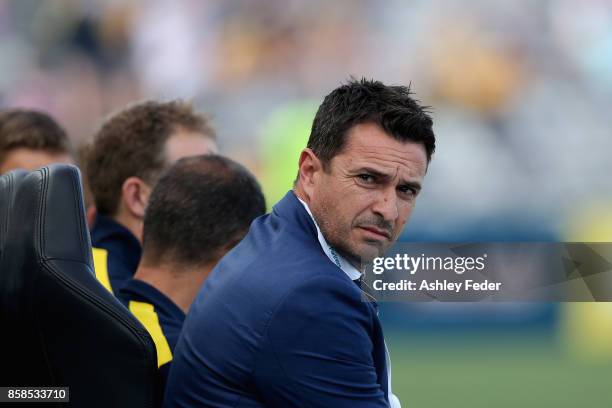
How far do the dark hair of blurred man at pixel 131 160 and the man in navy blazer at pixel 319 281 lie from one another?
2.65 feet

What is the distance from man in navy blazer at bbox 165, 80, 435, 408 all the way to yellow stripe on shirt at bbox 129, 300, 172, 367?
0.17 metres

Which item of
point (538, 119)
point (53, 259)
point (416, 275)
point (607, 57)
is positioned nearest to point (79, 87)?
point (538, 119)

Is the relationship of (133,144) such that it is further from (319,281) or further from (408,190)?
(319,281)

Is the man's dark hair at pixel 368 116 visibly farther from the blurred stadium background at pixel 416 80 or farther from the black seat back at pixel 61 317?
the blurred stadium background at pixel 416 80

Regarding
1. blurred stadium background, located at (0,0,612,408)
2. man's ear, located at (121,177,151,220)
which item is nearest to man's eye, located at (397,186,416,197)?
man's ear, located at (121,177,151,220)

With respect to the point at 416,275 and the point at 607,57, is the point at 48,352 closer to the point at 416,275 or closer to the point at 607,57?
the point at 416,275

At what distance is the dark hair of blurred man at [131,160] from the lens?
7.00 feet

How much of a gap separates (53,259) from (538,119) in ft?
14.8

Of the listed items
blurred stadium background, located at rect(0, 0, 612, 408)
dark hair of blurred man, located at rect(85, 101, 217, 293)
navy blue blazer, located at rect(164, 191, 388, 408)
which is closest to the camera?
navy blue blazer, located at rect(164, 191, 388, 408)

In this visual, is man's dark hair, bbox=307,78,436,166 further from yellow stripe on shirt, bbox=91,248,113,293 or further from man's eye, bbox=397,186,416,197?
yellow stripe on shirt, bbox=91,248,113,293

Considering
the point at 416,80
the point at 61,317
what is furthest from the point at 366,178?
the point at 416,80

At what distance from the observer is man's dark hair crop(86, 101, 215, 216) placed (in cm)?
222

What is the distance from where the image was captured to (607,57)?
5387 mm

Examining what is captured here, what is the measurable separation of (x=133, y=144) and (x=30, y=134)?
0.55 m
